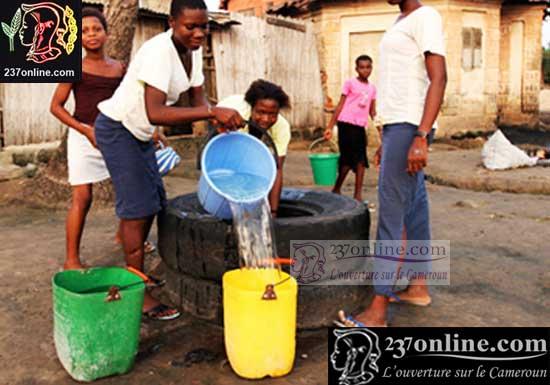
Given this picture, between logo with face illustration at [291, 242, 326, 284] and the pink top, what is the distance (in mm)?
3450

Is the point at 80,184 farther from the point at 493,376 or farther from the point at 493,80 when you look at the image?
the point at 493,80

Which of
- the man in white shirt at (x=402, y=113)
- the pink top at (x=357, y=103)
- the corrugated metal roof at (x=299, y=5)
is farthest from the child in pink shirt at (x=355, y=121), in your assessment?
the corrugated metal roof at (x=299, y=5)

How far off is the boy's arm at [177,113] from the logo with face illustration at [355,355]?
42.8 inches

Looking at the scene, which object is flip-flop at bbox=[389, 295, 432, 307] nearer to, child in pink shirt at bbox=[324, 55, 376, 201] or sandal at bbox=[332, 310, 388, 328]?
sandal at bbox=[332, 310, 388, 328]

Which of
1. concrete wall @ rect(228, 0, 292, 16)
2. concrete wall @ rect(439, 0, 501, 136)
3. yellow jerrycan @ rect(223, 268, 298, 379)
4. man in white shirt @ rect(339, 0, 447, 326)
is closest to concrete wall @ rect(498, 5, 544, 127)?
concrete wall @ rect(439, 0, 501, 136)

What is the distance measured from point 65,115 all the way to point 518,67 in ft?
47.0

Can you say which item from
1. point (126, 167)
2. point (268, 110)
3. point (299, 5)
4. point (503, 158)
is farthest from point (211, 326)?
point (299, 5)

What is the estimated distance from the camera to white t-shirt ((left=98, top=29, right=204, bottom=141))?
8.90 ft

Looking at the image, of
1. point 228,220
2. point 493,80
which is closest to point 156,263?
point 228,220

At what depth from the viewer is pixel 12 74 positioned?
8.00 meters

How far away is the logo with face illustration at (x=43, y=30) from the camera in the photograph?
751 centimetres

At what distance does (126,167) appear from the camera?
3.03 m

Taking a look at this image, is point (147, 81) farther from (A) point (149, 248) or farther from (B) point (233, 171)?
(A) point (149, 248)

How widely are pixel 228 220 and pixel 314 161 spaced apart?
4033mm
